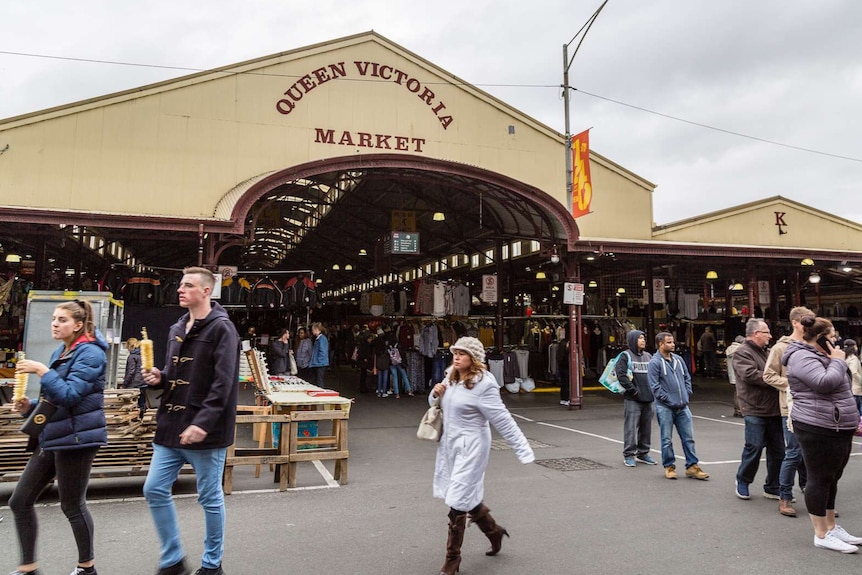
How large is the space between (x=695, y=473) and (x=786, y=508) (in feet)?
5.20

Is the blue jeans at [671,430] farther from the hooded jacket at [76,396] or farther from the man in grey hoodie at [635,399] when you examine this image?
the hooded jacket at [76,396]

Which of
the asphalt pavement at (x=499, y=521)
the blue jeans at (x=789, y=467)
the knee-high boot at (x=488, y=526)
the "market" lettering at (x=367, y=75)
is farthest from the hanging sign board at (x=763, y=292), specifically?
the knee-high boot at (x=488, y=526)

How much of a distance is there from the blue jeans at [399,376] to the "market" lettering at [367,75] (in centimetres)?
699

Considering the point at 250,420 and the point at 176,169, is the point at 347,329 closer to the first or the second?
the point at 176,169

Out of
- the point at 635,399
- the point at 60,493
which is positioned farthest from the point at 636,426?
the point at 60,493

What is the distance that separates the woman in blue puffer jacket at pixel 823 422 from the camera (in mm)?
4812

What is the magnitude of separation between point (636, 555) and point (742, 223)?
14607mm

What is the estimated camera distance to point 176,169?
487 inches

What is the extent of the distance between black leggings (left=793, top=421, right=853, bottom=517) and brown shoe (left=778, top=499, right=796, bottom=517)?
104 cm

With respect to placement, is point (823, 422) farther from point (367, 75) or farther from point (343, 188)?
point (343, 188)

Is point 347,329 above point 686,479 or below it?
above

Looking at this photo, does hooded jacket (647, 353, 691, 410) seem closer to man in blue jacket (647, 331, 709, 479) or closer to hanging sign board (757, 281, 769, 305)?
man in blue jacket (647, 331, 709, 479)

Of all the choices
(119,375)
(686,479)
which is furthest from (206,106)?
(686,479)

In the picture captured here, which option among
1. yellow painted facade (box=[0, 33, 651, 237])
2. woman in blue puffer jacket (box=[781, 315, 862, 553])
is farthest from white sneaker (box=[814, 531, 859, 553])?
yellow painted facade (box=[0, 33, 651, 237])
